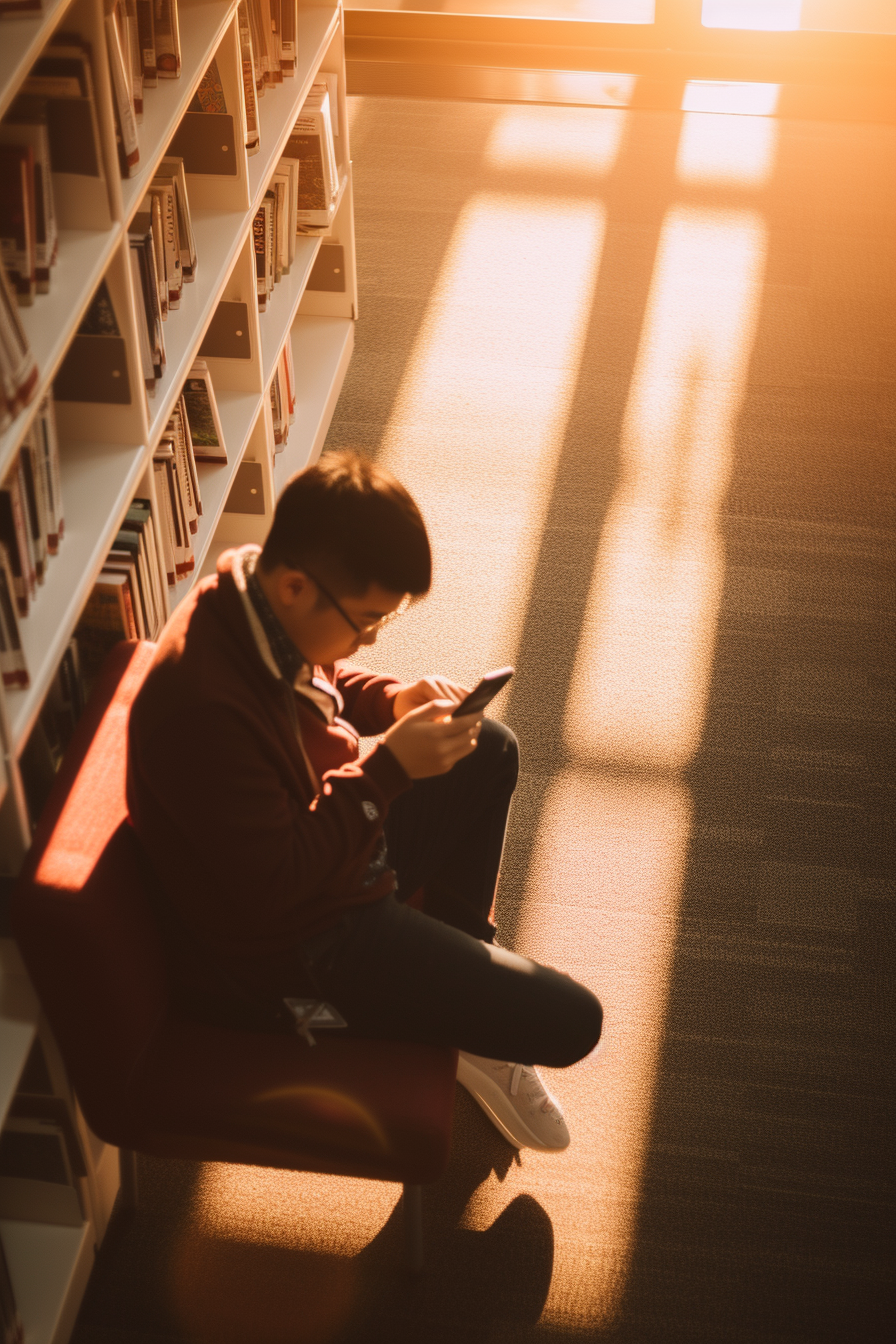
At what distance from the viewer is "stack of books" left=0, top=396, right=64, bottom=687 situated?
1.41 metres

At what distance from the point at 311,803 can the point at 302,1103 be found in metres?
0.37

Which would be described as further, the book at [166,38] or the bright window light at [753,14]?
the bright window light at [753,14]

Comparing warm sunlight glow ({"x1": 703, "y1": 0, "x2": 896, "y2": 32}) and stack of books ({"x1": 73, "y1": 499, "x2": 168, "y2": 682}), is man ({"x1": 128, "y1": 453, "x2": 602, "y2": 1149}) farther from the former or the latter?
warm sunlight glow ({"x1": 703, "y1": 0, "x2": 896, "y2": 32})

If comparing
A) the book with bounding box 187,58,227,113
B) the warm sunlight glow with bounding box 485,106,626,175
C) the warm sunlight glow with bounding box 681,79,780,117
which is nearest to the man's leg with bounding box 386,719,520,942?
the book with bounding box 187,58,227,113

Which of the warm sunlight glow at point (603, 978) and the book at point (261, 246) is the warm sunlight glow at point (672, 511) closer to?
the warm sunlight glow at point (603, 978)

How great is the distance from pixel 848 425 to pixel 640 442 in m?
0.58

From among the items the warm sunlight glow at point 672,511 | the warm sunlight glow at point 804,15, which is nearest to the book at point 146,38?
the warm sunlight glow at point 672,511

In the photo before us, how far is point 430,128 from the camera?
15.4 feet

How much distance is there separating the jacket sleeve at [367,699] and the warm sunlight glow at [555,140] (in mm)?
3233

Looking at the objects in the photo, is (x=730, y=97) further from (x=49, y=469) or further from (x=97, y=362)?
(x=49, y=469)

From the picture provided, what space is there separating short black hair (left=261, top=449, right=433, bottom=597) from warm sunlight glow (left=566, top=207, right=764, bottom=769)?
1234mm

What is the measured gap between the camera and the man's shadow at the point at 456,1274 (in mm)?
1772

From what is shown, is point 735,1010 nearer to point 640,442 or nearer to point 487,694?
point 487,694

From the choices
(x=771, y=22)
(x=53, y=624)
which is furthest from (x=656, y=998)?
(x=771, y=22)
